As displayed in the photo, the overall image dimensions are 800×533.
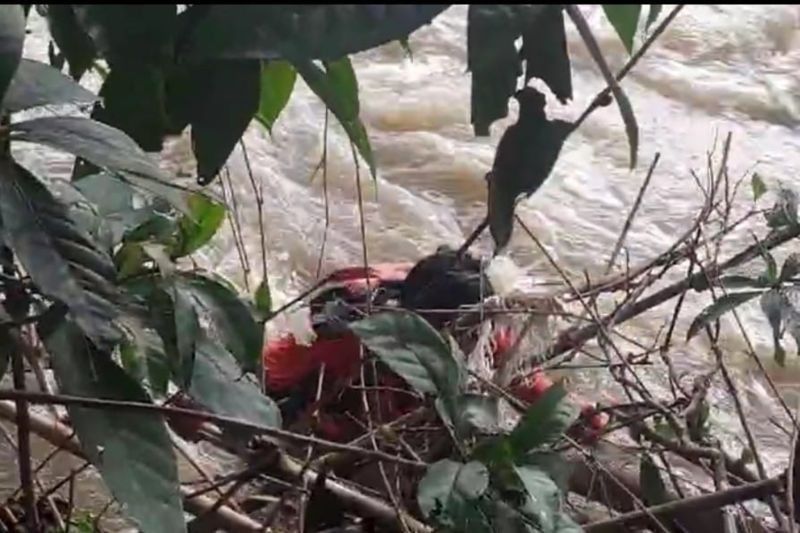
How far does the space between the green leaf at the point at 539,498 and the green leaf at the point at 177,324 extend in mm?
179

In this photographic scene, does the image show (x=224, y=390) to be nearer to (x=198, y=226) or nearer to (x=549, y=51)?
(x=198, y=226)

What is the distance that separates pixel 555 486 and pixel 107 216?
294mm

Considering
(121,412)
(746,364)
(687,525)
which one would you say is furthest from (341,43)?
(746,364)

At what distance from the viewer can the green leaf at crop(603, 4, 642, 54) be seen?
1.73 feet

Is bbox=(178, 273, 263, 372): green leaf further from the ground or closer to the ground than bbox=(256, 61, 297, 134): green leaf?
closer to the ground

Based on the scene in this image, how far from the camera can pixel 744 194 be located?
10.3ft

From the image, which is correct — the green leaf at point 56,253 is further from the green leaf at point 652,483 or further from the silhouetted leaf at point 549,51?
the green leaf at point 652,483

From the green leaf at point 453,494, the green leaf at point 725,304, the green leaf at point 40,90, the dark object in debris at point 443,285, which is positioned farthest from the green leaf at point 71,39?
the dark object in debris at point 443,285

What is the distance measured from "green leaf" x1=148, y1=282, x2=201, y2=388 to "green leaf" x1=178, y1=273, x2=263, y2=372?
0.02 meters

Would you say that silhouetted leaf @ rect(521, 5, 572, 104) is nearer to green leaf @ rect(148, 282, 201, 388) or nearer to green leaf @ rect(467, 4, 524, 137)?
green leaf @ rect(467, 4, 524, 137)

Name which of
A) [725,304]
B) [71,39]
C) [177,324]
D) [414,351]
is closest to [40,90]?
[71,39]

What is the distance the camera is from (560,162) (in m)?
3.38

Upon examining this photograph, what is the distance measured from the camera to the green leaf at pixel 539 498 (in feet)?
2.49

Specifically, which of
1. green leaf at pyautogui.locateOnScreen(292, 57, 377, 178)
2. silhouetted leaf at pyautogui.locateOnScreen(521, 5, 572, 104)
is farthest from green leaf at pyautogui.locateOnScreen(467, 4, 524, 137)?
green leaf at pyautogui.locateOnScreen(292, 57, 377, 178)
